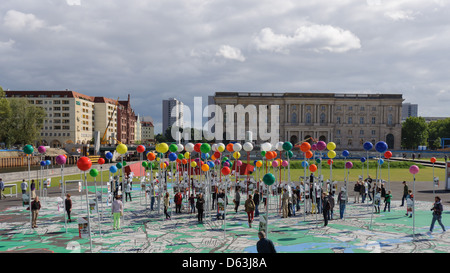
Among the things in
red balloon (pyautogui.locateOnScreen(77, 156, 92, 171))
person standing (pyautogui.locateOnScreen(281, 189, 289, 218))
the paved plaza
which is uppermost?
red balloon (pyautogui.locateOnScreen(77, 156, 92, 171))

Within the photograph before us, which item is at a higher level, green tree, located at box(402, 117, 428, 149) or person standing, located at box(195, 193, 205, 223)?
green tree, located at box(402, 117, 428, 149)

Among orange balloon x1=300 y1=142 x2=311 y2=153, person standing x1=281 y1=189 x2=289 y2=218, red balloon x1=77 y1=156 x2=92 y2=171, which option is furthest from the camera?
person standing x1=281 y1=189 x2=289 y2=218

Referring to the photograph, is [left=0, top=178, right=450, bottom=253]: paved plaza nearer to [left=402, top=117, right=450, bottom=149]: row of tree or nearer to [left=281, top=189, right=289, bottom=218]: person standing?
[left=281, top=189, right=289, bottom=218]: person standing

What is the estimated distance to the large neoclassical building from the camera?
4087 inches

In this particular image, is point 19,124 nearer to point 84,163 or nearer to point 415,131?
point 84,163

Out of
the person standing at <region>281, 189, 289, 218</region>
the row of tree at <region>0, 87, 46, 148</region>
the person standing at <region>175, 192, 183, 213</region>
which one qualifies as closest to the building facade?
the row of tree at <region>0, 87, 46, 148</region>

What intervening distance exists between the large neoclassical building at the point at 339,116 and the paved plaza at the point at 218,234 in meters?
87.3

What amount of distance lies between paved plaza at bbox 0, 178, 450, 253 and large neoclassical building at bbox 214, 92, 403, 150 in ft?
286

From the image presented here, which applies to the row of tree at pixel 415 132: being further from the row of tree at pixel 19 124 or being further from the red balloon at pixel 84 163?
the red balloon at pixel 84 163

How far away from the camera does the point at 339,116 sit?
106m

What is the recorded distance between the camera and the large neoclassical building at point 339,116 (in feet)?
341

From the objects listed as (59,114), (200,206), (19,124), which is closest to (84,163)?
(200,206)
